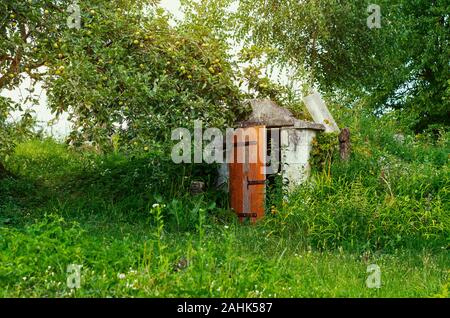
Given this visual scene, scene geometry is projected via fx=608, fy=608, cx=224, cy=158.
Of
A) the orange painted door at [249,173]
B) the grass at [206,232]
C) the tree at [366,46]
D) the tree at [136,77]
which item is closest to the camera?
the grass at [206,232]

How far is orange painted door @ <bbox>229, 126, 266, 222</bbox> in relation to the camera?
449 inches

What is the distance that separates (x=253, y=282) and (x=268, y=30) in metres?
18.8

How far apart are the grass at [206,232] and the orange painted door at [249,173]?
36 cm

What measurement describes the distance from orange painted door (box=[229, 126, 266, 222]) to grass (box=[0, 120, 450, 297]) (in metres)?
0.36

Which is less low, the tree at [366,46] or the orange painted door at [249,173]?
the tree at [366,46]

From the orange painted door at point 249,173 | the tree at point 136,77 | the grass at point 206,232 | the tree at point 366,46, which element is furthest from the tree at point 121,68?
the tree at point 366,46

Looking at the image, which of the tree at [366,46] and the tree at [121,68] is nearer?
the tree at [121,68]

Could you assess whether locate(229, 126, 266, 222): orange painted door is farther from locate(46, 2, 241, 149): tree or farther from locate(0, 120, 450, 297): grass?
locate(46, 2, 241, 149): tree

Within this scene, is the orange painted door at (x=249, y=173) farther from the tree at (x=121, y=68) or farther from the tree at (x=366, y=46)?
the tree at (x=366, y=46)

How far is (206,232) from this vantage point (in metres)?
9.87

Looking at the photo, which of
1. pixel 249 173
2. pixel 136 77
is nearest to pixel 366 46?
pixel 249 173

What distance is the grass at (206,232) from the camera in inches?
235

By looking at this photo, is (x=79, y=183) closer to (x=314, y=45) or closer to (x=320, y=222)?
(x=320, y=222)

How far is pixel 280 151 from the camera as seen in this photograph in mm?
11586
